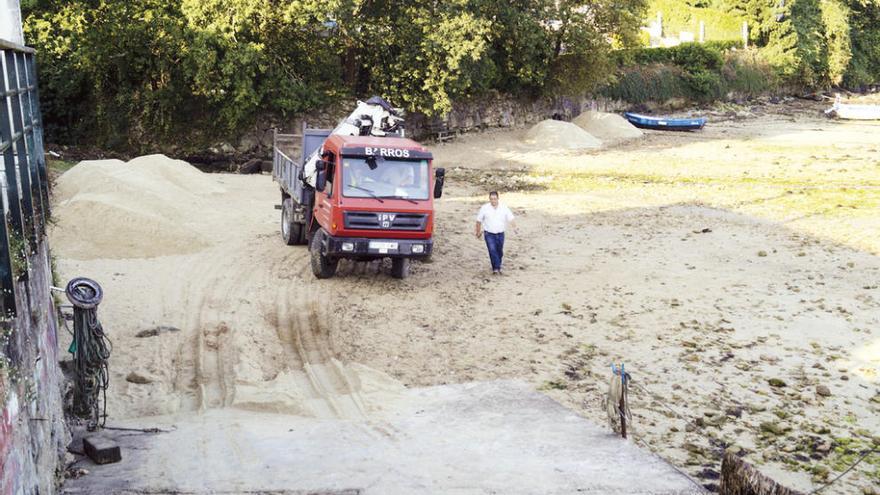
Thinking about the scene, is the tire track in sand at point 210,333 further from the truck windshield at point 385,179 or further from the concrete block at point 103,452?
the truck windshield at point 385,179

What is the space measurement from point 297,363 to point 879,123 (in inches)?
1979

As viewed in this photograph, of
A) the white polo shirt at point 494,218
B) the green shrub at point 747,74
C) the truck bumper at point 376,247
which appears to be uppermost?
the green shrub at point 747,74

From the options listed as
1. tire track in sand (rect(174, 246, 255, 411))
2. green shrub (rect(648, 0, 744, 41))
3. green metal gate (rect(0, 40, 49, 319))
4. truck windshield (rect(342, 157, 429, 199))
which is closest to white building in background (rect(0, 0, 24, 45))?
green metal gate (rect(0, 40, 49, 319))

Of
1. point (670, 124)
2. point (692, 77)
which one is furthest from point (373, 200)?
point (692, 77)

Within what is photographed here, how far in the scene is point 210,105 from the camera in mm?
33906

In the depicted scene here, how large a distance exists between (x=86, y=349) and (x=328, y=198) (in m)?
7.38

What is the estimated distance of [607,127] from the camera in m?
43.8

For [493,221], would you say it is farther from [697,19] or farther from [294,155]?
[697,19]

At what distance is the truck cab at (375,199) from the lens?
16.3 m

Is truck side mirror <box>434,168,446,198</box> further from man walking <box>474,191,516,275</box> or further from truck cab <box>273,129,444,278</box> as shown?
man walking <box>474,191,516,275</box>

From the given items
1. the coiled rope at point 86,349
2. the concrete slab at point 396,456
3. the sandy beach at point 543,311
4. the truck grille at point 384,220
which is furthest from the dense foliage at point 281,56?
the concrete slab at point 396,456

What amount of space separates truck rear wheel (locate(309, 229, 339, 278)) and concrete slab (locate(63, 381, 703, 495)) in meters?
6.40

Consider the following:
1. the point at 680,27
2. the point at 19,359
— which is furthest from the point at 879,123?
the point at 19,359

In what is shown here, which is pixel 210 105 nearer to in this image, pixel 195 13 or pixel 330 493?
pixel 195 13
